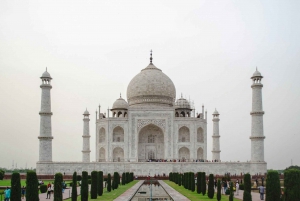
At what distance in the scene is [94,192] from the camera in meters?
13.3

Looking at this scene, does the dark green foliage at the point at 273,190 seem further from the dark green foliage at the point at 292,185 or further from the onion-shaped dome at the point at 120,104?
the onion-shaped dome at the point at 120,104

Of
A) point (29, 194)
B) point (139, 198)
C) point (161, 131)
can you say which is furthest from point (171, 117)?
point (29, 194)

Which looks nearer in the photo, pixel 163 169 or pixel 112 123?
pixel 163 169

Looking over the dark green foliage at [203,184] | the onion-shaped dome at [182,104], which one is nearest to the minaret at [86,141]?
the onion-shaped dome at [182,104]

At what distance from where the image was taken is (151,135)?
98.9ft

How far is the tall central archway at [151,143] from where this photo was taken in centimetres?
2962

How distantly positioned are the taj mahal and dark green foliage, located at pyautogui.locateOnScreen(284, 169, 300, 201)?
15.7m

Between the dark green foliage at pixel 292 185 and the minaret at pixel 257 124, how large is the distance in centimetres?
1585

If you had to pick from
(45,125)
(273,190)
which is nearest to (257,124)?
(45,125)

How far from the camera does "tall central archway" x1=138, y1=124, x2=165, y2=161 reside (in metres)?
29.6

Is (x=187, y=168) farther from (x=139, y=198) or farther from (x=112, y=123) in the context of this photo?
(x=139, y=198)

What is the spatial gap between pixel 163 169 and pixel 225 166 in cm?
351

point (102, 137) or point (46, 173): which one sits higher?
point (102, 137)

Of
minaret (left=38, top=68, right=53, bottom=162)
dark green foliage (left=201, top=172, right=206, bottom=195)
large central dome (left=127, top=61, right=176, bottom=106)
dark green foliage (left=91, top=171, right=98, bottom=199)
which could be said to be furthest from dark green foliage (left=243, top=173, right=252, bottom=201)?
large central dome (left=127, top=61, right=176, bottom=106)
